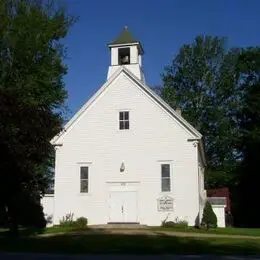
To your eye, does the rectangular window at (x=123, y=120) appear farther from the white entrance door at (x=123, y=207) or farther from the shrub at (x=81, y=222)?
the shrub at (x=81, y=222)

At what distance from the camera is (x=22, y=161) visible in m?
21.6

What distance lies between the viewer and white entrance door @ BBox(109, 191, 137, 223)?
→ 33.4 meters

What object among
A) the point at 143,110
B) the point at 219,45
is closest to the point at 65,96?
the point at 143,110

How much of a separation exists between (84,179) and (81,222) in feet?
9.14

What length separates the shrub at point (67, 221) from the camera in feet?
108

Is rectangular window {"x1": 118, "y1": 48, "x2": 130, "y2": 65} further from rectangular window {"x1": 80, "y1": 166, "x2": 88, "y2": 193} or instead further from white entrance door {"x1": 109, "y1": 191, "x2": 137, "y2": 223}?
white entrance door {"x1": 109, "y1": 191, "x2": 137, "y2": 223}

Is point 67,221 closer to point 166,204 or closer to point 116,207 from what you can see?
point 116,207

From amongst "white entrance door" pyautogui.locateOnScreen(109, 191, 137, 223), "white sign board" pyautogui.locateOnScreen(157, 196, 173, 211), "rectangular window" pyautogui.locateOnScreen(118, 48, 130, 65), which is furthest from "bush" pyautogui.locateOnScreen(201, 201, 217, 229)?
"rectangular window" pyautogui.locateOnScreen(118, 48, 130, 65)

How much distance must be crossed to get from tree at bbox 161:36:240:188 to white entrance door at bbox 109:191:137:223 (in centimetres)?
2464

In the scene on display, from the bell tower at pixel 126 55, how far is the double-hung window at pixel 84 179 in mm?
6724

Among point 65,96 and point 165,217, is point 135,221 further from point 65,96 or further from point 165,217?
point 65,96

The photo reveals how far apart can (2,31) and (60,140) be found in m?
10.7

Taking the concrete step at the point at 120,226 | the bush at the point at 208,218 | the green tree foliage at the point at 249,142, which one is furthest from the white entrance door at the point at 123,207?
the green tree foliage at the point at 249,142

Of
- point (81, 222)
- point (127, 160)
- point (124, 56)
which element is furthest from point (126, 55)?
point (81, 222)
